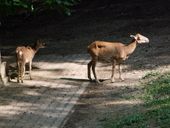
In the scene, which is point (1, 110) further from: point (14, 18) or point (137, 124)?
point (14, 18)

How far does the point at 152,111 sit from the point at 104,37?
10.5 m

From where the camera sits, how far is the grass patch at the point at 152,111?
910 centimetres

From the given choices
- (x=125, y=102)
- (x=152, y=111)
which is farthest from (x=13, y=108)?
(x=152, y=111)

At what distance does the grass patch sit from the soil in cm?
25

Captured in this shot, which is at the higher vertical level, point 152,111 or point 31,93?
point 152,111

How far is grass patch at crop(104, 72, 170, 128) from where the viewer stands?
29.9 feet

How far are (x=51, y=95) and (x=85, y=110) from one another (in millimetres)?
1544

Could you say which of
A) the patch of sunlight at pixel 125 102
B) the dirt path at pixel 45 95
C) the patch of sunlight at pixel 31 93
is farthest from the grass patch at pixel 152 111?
the patch of sunlight at pixel 31 93

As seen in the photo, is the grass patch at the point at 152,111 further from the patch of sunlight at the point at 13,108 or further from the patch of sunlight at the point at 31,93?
the patch of sunlight at the point at 31,93

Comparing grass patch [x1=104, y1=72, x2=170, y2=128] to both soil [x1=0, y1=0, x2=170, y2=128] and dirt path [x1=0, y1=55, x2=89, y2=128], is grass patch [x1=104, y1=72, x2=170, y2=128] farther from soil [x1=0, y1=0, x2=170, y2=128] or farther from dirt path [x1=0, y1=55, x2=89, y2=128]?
dirt path [x1=0, y1=55, x2=89, y2=128]

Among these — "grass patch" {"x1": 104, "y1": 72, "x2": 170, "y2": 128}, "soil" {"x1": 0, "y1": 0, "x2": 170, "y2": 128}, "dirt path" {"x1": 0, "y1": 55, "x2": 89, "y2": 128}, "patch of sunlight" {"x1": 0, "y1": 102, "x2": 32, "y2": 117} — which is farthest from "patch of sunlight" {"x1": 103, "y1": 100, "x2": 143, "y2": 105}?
"patch of sunlight" {"x1": 0, "y1": 102, "x2": 32, "y2": 117}

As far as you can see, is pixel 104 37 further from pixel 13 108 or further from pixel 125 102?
pixel 13 108

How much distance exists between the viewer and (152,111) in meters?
9.77

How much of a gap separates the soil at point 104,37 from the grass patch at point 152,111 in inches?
10.0
